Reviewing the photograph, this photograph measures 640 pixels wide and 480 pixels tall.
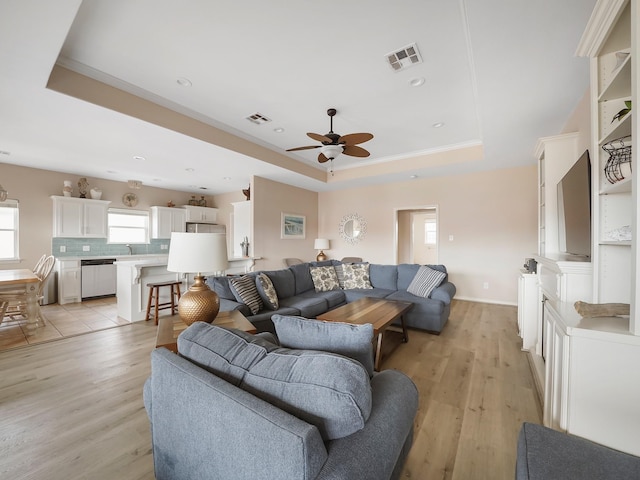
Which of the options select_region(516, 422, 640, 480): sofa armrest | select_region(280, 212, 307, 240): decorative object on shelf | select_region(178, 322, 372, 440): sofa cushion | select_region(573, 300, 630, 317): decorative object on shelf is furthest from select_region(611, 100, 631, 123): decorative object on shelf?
select_region(280, 212, 307, 240): decorative object on shelf

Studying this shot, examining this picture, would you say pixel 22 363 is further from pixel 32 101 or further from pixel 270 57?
pixel 270 57

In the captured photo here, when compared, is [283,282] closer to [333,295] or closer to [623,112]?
[333,295]

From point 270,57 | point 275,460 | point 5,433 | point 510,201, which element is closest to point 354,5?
point 270,57

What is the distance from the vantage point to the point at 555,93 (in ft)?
8.22

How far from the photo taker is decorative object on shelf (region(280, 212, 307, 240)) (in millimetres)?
5976

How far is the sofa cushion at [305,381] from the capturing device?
80cm

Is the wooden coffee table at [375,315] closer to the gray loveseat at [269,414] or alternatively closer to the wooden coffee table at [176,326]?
the wooden coffee table at [176,326]

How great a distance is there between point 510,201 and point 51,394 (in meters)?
6.53

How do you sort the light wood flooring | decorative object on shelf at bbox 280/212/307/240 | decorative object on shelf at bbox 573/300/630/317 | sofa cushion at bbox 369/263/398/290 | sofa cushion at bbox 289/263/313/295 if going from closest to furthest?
1. decorative object on shelf at bbox 573/300/630/317
2. the light wood flooring
3. sofa cushion at bbox 289/263/313/295
4. sofa cushion at bbox 369/263/398/290
5. decorative object on shelf at bbox 280/212/307/240

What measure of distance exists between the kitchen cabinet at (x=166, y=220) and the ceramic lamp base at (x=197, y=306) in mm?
5745

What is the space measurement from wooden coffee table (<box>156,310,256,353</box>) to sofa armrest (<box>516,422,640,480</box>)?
1.55 meters

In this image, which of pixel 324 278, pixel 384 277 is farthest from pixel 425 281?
pixel 324 278

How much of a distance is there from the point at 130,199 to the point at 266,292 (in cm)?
519

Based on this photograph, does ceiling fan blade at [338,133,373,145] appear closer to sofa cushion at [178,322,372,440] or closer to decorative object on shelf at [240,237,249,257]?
sofa cushion at [178,322,372,440]
